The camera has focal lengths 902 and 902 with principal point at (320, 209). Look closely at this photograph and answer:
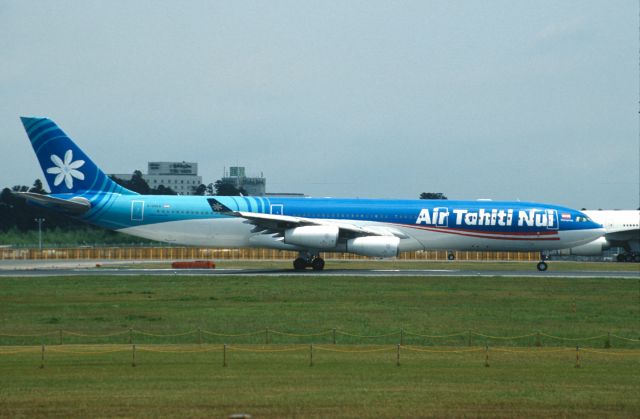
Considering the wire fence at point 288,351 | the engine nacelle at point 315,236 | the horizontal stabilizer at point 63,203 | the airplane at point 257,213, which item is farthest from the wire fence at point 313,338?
the airplane at point 257,213

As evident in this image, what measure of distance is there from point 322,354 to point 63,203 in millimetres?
35843

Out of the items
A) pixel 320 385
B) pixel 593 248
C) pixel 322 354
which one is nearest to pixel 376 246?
pixel 322 354

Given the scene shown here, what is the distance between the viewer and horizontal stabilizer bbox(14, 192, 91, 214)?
191 ft

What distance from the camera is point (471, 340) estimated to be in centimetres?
3159

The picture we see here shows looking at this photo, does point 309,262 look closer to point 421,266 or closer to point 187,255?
point 421,266

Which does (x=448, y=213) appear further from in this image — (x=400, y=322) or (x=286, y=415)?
(x=286, y=415)

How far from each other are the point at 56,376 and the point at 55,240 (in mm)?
93163

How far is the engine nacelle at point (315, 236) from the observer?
5762cm

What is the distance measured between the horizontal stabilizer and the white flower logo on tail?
1709mm

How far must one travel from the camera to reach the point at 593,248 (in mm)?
90000

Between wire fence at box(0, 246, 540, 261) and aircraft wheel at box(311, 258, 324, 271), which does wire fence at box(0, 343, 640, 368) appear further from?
wire fence at box(0, 246, 540, 261)

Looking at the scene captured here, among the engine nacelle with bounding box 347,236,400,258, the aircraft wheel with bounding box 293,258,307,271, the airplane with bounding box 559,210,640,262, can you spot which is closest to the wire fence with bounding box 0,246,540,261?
the airplane with bounding box 559,210,640,262

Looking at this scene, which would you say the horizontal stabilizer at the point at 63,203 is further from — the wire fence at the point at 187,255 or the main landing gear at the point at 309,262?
the wire fence at the point at 187,255

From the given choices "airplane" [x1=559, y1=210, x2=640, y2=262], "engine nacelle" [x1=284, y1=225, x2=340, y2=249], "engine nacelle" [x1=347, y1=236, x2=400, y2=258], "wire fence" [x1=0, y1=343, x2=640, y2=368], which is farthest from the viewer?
"airplane" [x1=559, y1=210, x2=640, y2=262]
